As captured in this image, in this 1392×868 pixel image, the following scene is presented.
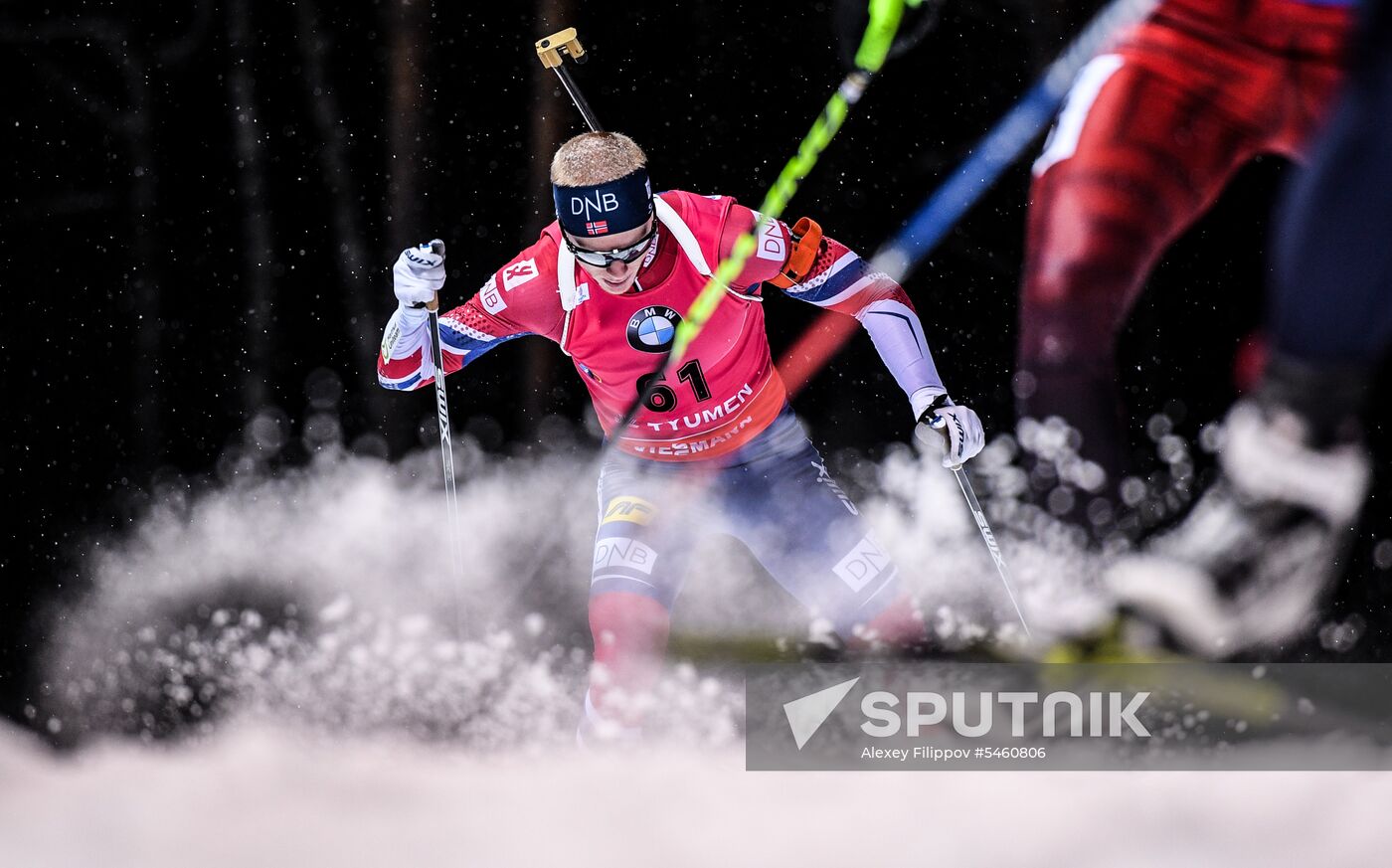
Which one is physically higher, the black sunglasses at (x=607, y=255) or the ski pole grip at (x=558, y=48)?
the ski pole grip at (x=558, y=48)

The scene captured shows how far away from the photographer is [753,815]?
2.94 meters

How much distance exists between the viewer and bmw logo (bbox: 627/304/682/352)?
9.13 feet

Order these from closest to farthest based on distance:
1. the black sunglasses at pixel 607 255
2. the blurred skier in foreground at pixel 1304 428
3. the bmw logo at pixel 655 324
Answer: the blurred skier in foreground at pixel 1304 428, the black sunglasses at pixel 607 255, the bmw logo at pixel 655 324

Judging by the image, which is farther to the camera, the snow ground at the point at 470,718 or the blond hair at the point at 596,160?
the snow ground at the point at 470,718

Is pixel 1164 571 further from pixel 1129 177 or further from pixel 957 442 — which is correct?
pixel 1129 177

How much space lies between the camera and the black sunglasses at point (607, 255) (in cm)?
266

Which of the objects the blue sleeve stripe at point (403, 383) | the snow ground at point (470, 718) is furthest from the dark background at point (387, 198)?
the snow ground at point (470, 718)

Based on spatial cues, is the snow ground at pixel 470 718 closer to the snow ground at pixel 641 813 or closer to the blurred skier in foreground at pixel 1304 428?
the snow ground at pixel 641 813

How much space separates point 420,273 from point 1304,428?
74.3 inches

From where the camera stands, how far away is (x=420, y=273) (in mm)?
2688

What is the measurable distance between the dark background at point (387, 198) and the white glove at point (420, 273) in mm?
218

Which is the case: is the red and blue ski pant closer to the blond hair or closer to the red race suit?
the red race suit

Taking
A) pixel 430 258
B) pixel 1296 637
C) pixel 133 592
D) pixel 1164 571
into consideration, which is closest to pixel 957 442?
pixel 1164 571

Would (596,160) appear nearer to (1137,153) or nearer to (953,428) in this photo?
(953,428)
